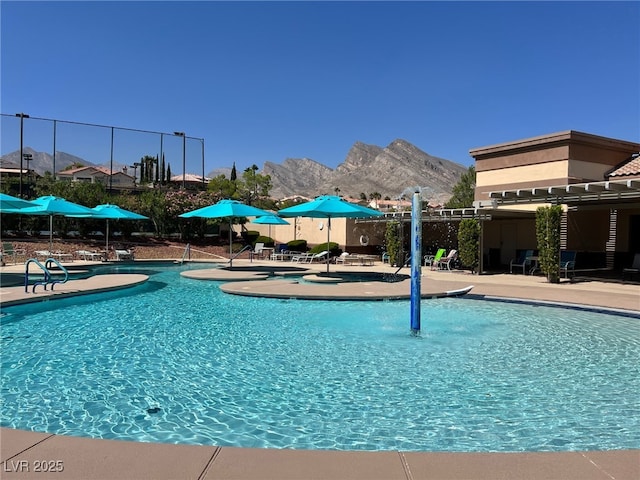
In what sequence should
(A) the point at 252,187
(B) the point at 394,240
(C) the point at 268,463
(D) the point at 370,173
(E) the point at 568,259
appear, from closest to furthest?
(C) the point at 268,463 → (E) the point at 568,259 → (B) the point at 394,240 → (A) the point at 252,187 → (D) the point at 370,173

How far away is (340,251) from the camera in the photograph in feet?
77.6

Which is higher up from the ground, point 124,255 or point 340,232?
point 340,232

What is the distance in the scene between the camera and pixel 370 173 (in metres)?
143

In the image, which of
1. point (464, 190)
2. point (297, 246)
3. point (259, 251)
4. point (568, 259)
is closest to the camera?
point (568, 259)

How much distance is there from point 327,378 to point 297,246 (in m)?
20.0

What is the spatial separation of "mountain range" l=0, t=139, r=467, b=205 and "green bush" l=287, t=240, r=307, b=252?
307 feet

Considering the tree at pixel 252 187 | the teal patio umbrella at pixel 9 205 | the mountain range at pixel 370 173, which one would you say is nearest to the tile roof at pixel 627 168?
the teal patio umbrella at pixel 9 205

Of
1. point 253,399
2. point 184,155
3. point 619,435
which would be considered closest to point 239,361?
point 253,399

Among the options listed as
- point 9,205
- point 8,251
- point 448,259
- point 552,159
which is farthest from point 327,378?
point 552,159

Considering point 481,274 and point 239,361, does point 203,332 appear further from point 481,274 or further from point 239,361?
point 481,274

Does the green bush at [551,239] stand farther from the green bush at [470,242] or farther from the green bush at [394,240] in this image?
the green bush at [394,240]

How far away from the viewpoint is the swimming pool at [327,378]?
13.1ft

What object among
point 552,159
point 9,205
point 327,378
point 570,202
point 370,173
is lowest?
point 327,378

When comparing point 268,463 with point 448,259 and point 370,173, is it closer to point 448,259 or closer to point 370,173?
point 448,259
